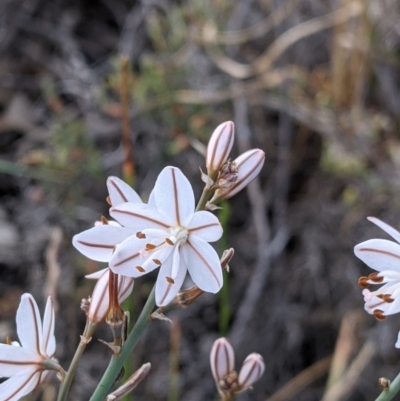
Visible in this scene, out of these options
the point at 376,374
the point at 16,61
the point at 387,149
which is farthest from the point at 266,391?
the point at 16,61

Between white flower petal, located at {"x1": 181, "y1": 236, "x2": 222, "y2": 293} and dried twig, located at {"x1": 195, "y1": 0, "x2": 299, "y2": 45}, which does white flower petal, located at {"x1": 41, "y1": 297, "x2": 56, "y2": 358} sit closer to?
white flower petal, located at {"x1": 181, "y1": 236, "x2": 222, "y2": 293}

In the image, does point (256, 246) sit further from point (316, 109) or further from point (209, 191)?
point (209, 191)

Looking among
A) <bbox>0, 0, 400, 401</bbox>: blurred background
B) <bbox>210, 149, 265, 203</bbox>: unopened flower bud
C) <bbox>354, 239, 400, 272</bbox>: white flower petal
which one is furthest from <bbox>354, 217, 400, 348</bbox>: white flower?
<bbox>0, 0, 400, 401</bbox>: blurred background

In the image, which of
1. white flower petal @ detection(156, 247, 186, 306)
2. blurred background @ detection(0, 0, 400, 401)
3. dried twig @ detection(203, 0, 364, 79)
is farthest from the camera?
dried twig @ detection(203, 0, 364, 79)

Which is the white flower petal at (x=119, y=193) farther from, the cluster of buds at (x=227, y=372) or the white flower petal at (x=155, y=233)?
the cluster of buds at (x=227, y=372)

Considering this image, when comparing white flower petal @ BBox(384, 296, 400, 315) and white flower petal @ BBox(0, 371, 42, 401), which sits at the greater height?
white flower petal @ BBox(384, 296, 400, 315)
